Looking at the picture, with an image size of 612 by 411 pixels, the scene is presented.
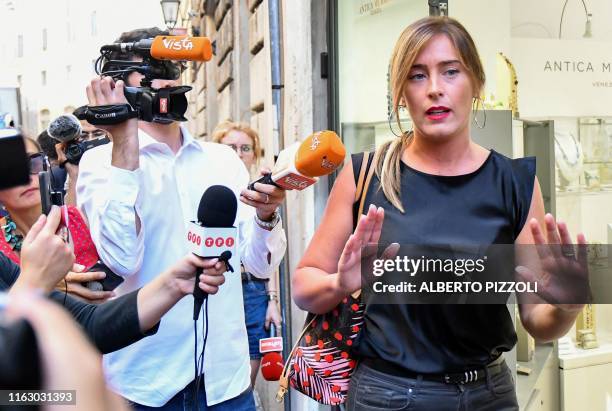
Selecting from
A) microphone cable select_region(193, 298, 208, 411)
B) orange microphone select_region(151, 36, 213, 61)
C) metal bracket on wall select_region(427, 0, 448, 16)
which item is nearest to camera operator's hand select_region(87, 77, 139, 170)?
orange microphone select_region(151, 36, 213, 61)

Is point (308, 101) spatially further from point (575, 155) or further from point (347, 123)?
point (575, 155)

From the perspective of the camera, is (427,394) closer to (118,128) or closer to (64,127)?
(118,128)

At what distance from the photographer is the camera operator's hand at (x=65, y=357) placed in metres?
0.82

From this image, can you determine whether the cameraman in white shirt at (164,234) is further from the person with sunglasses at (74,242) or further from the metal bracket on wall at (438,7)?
the metal bracket on wall at (438,7)

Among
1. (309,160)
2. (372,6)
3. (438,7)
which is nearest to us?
A: (309,160)

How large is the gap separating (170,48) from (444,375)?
1.35 m

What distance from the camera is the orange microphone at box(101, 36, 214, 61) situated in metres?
2.69

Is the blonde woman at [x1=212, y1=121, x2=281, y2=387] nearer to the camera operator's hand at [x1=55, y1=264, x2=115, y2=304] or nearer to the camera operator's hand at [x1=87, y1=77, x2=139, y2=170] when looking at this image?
the camera operator's hand at [x1=55, y1=264, x2=115, y2=304]

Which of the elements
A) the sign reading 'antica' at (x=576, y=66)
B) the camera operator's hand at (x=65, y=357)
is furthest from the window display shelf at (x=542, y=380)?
the camera operator's hand at (x=65, y=357)

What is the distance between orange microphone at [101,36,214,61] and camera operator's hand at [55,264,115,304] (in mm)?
752

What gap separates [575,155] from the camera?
381cm

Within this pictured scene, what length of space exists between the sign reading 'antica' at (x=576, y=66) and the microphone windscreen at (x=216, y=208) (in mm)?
1994

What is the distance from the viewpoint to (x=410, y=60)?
93.8 inches

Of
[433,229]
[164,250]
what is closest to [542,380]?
[433,229]
